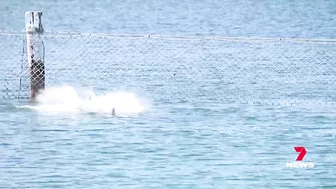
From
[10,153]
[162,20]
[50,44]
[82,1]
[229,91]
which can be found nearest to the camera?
[10,153]

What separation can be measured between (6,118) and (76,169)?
27.3ft

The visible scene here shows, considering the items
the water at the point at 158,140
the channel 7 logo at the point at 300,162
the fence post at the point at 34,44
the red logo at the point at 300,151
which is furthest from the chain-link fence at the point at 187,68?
the channel 7 logo at the point at 300,162

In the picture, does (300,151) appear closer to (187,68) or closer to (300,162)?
(300,162)

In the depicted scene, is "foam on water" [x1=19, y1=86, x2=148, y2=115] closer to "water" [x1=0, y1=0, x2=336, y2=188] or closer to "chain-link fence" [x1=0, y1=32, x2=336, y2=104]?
"water" [x1=0, y1=0, x2=336, y2=188]

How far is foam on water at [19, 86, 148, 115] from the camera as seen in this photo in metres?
38.1

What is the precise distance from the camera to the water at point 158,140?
2803cm

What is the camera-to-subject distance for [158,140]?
33031 mm

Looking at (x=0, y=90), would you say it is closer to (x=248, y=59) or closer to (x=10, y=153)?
(x=10, y=153)

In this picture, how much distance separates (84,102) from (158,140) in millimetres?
7488

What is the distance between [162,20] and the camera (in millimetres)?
109812

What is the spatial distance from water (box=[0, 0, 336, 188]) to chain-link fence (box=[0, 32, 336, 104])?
0.32m

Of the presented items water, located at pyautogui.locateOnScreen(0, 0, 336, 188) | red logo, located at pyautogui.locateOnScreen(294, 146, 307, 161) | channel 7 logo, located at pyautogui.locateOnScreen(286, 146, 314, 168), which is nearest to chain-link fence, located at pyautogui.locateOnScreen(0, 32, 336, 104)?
water, located at pyautogui.locateOnScreen(0, 0, 336, 188)

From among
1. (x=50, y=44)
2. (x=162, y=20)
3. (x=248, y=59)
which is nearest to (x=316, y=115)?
(x=248, y=59)

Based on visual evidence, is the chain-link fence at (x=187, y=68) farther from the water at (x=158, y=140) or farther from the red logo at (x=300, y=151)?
the red logo at (x=300, y=151)
